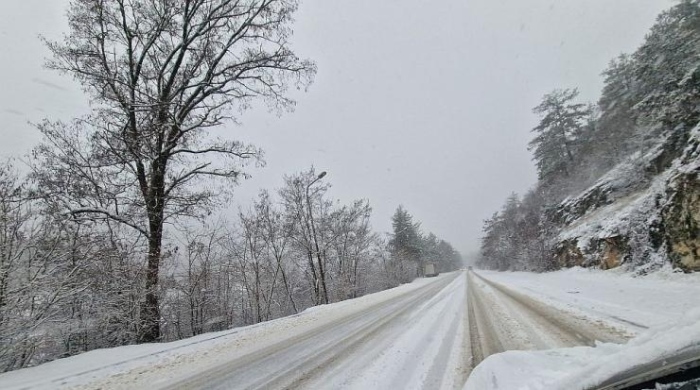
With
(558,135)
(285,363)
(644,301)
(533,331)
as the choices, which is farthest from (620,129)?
(285,363)

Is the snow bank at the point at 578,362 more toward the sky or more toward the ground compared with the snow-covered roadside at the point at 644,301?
more toward the sky

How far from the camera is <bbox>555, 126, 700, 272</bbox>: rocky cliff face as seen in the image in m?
10.4

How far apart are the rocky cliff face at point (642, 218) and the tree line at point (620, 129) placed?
36cm

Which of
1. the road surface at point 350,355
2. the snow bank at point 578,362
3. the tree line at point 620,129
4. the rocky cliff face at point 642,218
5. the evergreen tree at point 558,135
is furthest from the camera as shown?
the evergreen tree at point 558,135

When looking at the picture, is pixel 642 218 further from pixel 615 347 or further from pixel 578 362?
pixel 578 362

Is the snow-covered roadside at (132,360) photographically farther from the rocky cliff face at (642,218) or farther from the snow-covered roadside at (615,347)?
the rocky cliff face at (642,218)

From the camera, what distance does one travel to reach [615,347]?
12.8 feet

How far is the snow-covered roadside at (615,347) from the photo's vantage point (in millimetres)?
1794

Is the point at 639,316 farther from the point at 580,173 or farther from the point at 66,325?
the point at 580,173

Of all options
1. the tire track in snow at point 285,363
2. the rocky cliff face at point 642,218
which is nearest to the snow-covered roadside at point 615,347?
the rocky cliff face at point 642,218

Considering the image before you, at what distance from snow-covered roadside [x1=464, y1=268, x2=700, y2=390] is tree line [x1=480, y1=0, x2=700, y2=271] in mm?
5034

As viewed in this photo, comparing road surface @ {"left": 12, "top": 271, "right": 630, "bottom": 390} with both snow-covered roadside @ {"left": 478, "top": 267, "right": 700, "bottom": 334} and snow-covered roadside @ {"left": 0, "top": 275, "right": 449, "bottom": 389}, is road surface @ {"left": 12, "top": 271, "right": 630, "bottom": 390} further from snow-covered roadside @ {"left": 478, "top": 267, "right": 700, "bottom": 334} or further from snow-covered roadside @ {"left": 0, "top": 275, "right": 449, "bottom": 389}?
snow-covered roadside @ {"left": 478, "top": 267, "right": 700, "bottom": 334}

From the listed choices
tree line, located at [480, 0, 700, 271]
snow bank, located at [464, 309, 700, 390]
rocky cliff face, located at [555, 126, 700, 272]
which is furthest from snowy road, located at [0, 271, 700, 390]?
tree line, located at [480, 0, 700, 271]

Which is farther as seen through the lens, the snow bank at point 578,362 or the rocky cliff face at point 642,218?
the rocky cliff face at point 642,218
